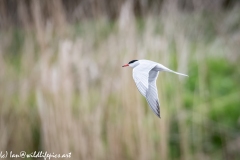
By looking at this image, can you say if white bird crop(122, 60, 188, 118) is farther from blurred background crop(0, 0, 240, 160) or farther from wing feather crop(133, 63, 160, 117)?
blurred background crop(0, 0, 240, 160)

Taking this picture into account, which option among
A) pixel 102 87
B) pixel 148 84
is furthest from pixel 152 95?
pixel 102 87

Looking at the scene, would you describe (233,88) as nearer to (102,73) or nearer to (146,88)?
(102,73)

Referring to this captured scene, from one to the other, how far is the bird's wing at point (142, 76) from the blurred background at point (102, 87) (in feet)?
0.79

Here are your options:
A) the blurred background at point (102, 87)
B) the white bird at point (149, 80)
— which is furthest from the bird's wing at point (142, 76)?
the blurred background at point (102, 87)

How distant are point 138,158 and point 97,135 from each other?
11 centimetres

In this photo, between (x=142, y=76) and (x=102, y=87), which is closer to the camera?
(x=142, y=76)

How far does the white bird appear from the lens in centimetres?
19

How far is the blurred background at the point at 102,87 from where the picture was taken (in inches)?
24.9

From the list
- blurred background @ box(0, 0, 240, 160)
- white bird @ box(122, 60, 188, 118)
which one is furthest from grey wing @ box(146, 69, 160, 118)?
blurred background @ box(0, 0, 240, 160)

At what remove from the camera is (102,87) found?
89cm

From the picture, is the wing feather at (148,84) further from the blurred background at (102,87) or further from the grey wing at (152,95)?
the blurred background at (102,87)

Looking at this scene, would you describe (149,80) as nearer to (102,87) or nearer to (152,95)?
(152,95)

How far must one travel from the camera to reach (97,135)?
0.94 m

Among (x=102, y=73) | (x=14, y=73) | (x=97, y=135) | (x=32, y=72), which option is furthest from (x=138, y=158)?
(x=14, y=73)
